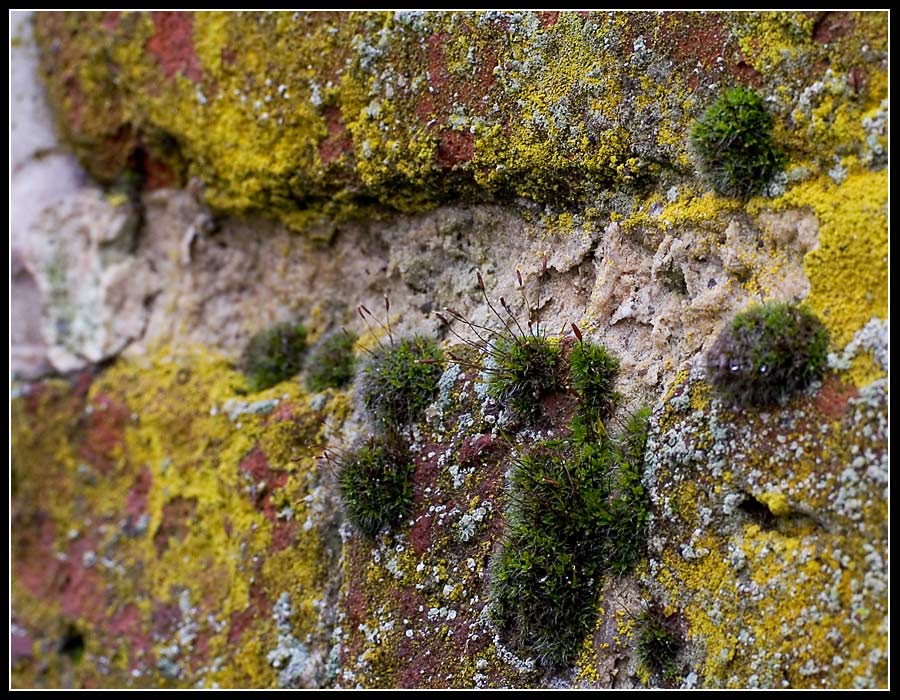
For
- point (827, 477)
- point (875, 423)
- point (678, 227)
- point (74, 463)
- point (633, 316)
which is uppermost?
point (678, 227)

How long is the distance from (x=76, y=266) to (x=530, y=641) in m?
5.41

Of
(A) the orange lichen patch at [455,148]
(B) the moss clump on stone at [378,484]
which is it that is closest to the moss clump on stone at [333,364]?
(B) the moss clump on stone at [378,484]

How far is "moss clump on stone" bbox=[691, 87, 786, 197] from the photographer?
165 inches

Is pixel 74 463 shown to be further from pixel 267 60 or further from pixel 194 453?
pixel 267 60

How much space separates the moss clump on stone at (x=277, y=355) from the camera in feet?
21.1

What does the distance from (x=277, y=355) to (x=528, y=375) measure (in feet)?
7.80

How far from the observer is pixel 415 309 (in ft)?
19.1

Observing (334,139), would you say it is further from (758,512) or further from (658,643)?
(658,643)

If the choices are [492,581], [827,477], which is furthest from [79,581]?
[827,477]

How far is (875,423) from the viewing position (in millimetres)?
3701

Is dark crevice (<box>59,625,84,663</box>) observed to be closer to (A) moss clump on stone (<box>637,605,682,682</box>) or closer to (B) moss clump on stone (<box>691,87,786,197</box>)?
(A) moss clump on stone (<box>637,605,682,682</box>)

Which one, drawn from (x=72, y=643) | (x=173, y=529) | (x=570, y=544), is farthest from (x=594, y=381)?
(x=72, y=643)

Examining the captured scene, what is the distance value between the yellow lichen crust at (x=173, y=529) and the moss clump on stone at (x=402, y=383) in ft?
1.70

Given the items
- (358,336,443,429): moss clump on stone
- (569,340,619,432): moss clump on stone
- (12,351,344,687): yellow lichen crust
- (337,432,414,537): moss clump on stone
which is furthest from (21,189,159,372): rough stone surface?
(569,340,619,432): moss clump on stone
